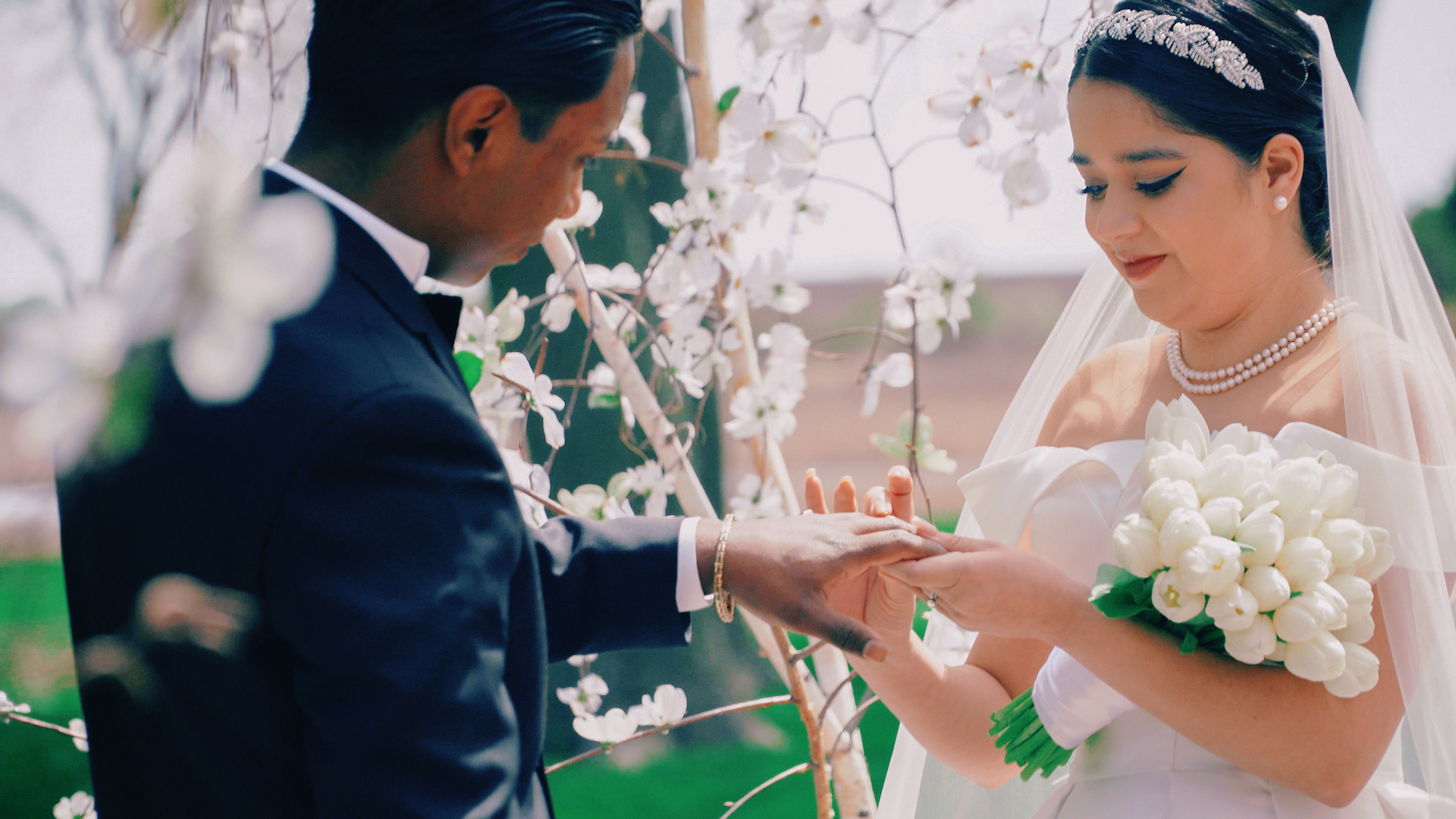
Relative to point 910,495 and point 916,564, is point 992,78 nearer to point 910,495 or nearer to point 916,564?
point 910,495

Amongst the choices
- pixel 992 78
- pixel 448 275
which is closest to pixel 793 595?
pixel 448 275

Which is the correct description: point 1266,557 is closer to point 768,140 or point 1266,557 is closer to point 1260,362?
point 1260,362

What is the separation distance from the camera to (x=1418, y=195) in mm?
2213

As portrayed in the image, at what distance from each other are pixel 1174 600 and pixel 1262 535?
14 cm

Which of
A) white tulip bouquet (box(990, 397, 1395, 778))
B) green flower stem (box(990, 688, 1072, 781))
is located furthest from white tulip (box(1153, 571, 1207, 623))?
green flower stem (box(990, 688, 1072, 781))

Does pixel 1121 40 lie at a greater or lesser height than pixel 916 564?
greater

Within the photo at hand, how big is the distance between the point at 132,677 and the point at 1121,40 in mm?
1598

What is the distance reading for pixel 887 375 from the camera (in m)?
2.30

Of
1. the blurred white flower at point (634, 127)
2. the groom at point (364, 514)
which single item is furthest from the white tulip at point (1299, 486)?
the blurred white flower at point (634, 127)

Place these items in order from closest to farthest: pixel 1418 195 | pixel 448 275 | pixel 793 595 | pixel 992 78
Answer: pixel 448 275, pixel 793 595, pixel 992 78, pixel 1418 195

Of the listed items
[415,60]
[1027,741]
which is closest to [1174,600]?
[1027,741]

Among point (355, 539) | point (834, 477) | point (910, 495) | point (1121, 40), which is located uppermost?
point (1121, 40)

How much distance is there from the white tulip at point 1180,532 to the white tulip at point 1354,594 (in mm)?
179

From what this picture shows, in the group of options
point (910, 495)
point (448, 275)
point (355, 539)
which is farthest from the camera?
point (910, 495)
